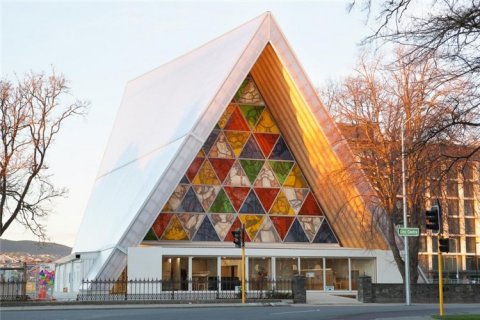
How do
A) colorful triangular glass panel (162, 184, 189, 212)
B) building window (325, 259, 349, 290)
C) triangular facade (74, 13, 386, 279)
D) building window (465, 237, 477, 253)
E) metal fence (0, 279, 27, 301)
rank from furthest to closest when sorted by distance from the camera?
building window (465, 237, 477, 253)
building window (325, 259, 349, 290)
colorful triangular glass panel (162, 184, 189, 212)
triangular facade (74, 13, 386, 279)
metal fence (0, 279, 27, 301)

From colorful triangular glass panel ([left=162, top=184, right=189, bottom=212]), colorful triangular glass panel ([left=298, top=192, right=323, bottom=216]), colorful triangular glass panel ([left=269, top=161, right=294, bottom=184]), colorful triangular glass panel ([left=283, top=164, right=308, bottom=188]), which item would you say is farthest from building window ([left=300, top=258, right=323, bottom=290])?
colorful triangular glass panel ([left=162, top=184, right=189, bottom=212])

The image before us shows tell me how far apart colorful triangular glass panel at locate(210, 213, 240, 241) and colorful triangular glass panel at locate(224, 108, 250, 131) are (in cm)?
484

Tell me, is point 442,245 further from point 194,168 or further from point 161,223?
point 194,168

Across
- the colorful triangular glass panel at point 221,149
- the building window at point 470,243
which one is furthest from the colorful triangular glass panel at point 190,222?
the building window at point 470,243

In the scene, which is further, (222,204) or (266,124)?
(266,124)

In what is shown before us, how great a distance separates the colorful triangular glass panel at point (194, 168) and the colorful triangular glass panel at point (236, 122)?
2364mm

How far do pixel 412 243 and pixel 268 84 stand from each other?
11223mm

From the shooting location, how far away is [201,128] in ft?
121

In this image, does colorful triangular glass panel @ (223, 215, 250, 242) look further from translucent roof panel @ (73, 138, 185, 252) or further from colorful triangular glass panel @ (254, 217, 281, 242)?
translucent roof panel @ (73, 138, 185, 252)

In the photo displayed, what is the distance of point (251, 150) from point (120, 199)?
7708 millimetres

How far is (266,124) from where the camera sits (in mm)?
42906

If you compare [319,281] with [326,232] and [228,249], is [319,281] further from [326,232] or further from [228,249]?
[228,249]

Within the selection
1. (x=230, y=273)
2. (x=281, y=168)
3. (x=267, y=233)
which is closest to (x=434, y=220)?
(x=230, y=273)

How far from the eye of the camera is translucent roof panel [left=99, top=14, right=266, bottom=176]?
38781mm
